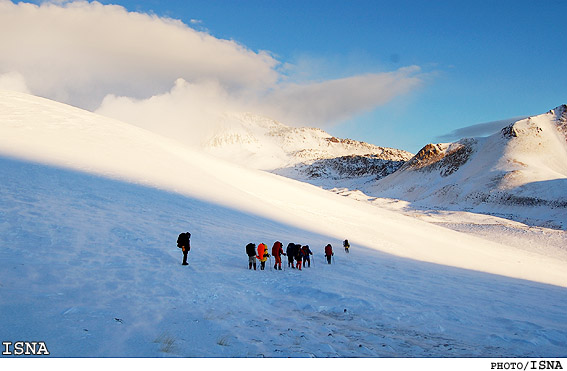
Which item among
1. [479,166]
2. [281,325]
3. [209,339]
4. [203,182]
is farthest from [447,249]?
[479,166]

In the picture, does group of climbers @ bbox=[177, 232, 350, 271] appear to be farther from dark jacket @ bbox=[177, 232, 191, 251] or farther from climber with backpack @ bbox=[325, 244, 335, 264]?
climber with backpack @ bbox=[325, 244, 335, 264]

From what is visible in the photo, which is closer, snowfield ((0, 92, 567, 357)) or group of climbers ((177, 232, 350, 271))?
snowfield ((0, 92, 567, 357))

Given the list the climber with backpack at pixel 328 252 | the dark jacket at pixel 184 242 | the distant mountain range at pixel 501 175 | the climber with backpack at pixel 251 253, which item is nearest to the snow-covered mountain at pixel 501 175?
the distant mountain range at pixel 501 175

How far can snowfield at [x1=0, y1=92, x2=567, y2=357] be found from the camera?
21.0ft

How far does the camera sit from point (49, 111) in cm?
3534

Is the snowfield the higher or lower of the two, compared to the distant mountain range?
lower

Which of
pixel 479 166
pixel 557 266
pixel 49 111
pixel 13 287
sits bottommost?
pixel 13 287

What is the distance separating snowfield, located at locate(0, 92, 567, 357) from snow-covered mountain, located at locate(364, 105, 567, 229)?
58214 millimetres

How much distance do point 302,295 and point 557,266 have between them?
93.1 feet

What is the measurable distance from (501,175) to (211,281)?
336ft

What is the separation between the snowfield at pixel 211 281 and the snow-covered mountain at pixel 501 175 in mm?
58214

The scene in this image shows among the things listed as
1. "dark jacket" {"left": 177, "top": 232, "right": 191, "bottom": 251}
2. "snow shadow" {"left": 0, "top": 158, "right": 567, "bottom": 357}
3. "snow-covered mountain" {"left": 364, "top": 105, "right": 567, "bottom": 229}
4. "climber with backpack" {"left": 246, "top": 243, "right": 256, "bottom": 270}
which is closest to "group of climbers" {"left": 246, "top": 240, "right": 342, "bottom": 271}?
"climber with backpack" {"left": 246, "top": 243, "right": 256, "bottom": 270}

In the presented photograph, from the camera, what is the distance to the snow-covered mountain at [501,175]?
249 feet

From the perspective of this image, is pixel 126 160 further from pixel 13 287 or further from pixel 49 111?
pixel 13 287
